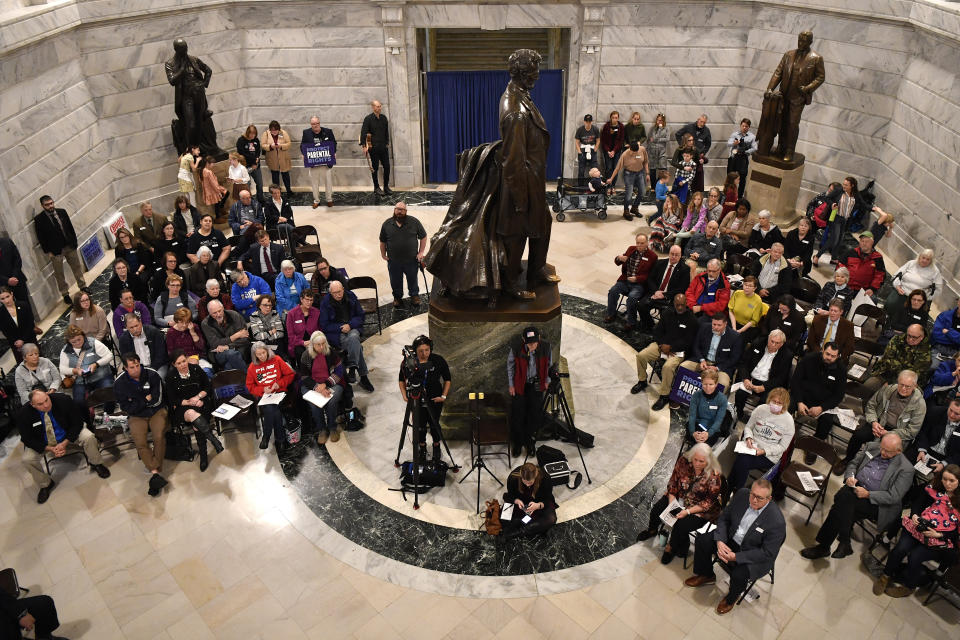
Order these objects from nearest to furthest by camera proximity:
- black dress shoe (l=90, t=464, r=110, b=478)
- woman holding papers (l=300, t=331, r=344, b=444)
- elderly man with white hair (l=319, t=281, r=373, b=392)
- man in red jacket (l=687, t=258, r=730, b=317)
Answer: black dress shoe (l=90, t=464, r=110, b=478) → woman holding papers (l=300, t=331, r=344, b=444) → elderly man with white hair (l=319, t=281, r=373, b=392) → man in red jacket (l=687, t=258, r=730, b=317)

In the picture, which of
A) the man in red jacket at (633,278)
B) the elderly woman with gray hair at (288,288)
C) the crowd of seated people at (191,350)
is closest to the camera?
the crowd of seated people at (191,350)

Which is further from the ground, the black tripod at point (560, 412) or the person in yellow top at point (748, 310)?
the person in yellow top at point (748, 310)

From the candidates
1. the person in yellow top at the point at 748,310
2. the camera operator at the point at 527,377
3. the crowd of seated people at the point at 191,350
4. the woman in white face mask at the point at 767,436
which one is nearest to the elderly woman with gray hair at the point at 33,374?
the crowd of seated people at the point at 191,350

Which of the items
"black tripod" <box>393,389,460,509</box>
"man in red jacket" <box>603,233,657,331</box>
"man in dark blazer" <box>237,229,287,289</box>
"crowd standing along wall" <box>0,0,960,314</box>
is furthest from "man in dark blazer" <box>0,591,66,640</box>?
"man in red jacket" <box>603,233,657,331</box>

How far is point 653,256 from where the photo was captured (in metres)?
10.3

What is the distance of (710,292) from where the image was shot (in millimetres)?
9617

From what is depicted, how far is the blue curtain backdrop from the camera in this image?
15.1 m

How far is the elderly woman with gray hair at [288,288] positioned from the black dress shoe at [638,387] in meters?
4.48

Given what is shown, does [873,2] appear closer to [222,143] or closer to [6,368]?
[222,143]

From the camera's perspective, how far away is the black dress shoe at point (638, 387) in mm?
9305

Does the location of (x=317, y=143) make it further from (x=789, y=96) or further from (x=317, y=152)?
(x=789, y=96)

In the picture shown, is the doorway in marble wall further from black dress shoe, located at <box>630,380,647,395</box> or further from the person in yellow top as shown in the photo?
black dress shoe, located at <box>630,380,647,395</box>

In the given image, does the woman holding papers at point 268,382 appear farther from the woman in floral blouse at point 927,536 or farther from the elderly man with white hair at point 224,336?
the woman in floral blouse at point 927,536

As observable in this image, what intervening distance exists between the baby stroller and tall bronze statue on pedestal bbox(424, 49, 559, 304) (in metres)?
6.04
